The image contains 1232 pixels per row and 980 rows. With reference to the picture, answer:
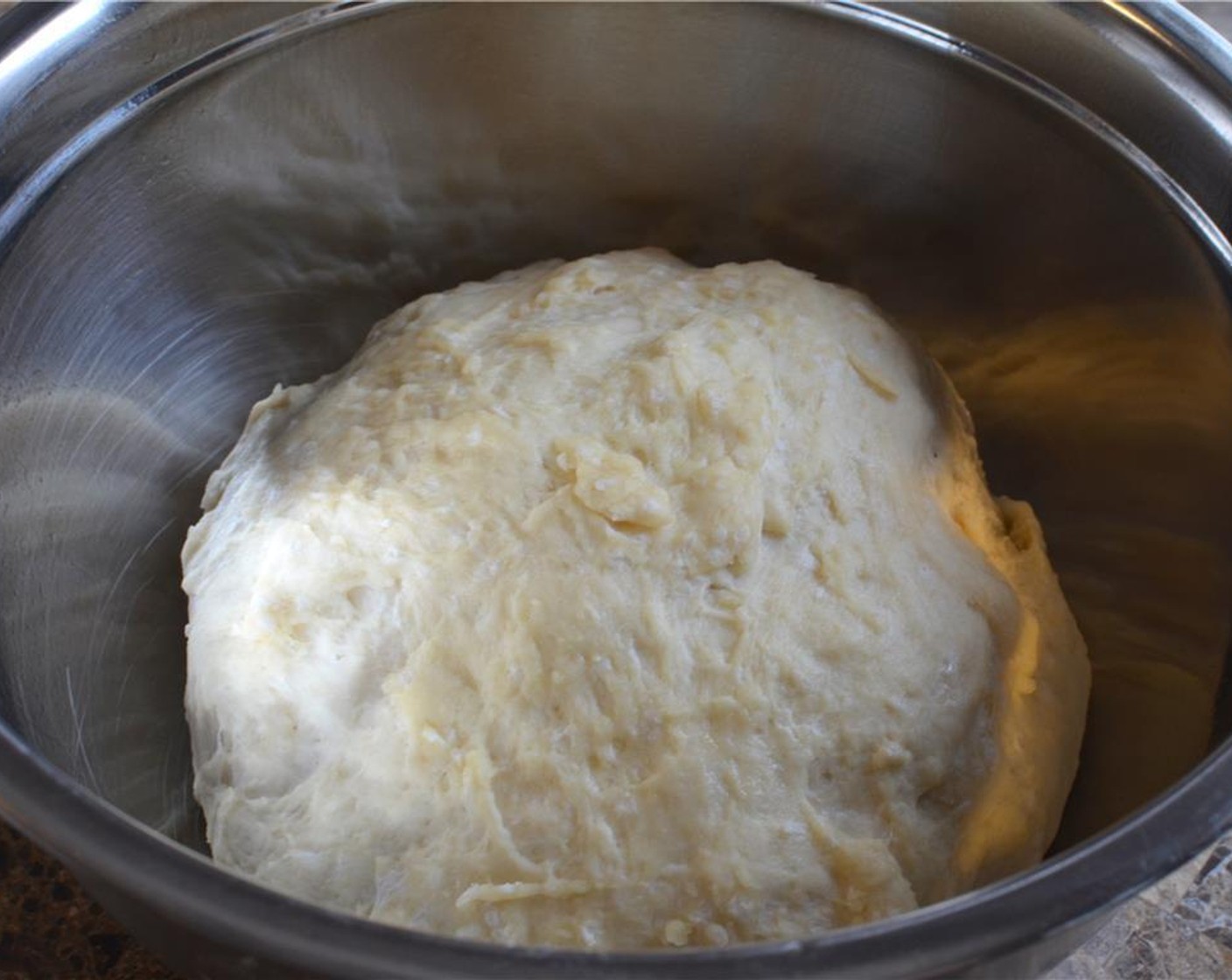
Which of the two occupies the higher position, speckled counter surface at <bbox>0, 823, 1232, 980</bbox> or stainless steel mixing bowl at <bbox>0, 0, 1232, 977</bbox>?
stainless steel mixing bowl at <bbox>0, 0, 1232, 977</bbox>

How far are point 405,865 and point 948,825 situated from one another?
0.47 m

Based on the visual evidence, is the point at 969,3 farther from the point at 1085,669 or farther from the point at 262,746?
the point at 262,746

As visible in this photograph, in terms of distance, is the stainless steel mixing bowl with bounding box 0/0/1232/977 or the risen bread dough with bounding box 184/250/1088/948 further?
the stainless steel mixing bowl with bounding box 0/0/1232/977

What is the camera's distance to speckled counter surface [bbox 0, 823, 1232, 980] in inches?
40.8

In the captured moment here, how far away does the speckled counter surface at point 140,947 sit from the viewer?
104 cm

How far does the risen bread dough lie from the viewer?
0.96 meters

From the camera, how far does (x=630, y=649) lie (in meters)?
1.02

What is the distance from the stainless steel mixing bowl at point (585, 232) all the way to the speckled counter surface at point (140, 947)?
9 centimetres

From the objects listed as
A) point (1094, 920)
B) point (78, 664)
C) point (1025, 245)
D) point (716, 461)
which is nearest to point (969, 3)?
point (1025, 245)

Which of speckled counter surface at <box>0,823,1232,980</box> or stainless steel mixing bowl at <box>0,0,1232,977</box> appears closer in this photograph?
speckled counter surface at <box>0,823,1232,980</box>

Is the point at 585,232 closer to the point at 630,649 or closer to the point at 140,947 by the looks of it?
the point at 630,649

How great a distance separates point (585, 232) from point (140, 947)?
3.06 ft

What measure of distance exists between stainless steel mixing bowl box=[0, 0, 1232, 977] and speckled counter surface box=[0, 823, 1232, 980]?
88mm

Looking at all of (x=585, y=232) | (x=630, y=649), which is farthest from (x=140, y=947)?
(x=585, y=232)
